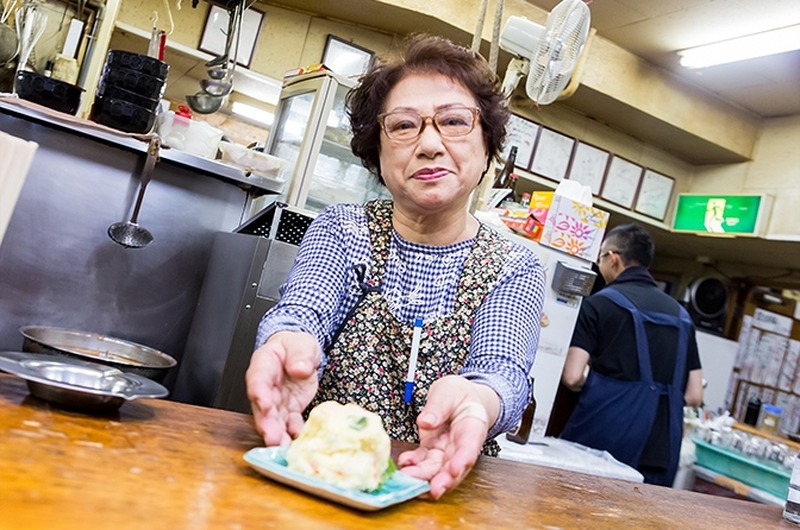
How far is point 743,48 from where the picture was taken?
514cm

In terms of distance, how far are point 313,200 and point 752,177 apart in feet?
17.6

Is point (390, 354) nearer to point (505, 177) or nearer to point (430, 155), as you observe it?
point (430, 155)

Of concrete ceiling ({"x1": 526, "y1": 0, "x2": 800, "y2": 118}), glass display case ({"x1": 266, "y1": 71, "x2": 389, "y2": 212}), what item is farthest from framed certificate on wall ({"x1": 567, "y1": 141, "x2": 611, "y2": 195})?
glass display case ({"x1": 266, "y1": 71, "x2": 389, "y2": 212})

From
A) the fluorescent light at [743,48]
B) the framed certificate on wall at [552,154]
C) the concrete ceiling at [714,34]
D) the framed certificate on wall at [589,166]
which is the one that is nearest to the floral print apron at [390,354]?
the concrete ceiling at [714,34]

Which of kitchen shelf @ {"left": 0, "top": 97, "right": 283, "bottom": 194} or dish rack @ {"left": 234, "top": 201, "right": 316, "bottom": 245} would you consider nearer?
kitchen shelf @ {"left": 0, "top": 97, "right": 283, "bottom": 194}

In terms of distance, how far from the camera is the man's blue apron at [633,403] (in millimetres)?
3070

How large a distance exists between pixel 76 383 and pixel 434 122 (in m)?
0.84

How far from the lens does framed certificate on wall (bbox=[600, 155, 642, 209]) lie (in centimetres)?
642

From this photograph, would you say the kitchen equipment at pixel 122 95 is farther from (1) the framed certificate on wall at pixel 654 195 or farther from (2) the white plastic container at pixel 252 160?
(1) the framed certificate on wall at pixel 654 195

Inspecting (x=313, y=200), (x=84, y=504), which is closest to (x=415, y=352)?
(x=84, y=504)

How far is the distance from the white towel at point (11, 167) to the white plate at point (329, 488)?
1.33 ft

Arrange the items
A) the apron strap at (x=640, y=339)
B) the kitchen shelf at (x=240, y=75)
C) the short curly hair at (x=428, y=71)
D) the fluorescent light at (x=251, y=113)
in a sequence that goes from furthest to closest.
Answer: the fluorescent light at (x=251, y=113) < the kitchen shelf at (x=240, y=75) < the apron strap at (x=640, y=339) < the short curly hair at (x=428, y=71)

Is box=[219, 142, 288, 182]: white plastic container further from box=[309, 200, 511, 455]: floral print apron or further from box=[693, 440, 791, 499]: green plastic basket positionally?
box=[693, 440, 791, 499]: green plastic basket

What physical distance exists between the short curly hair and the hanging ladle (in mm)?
735
